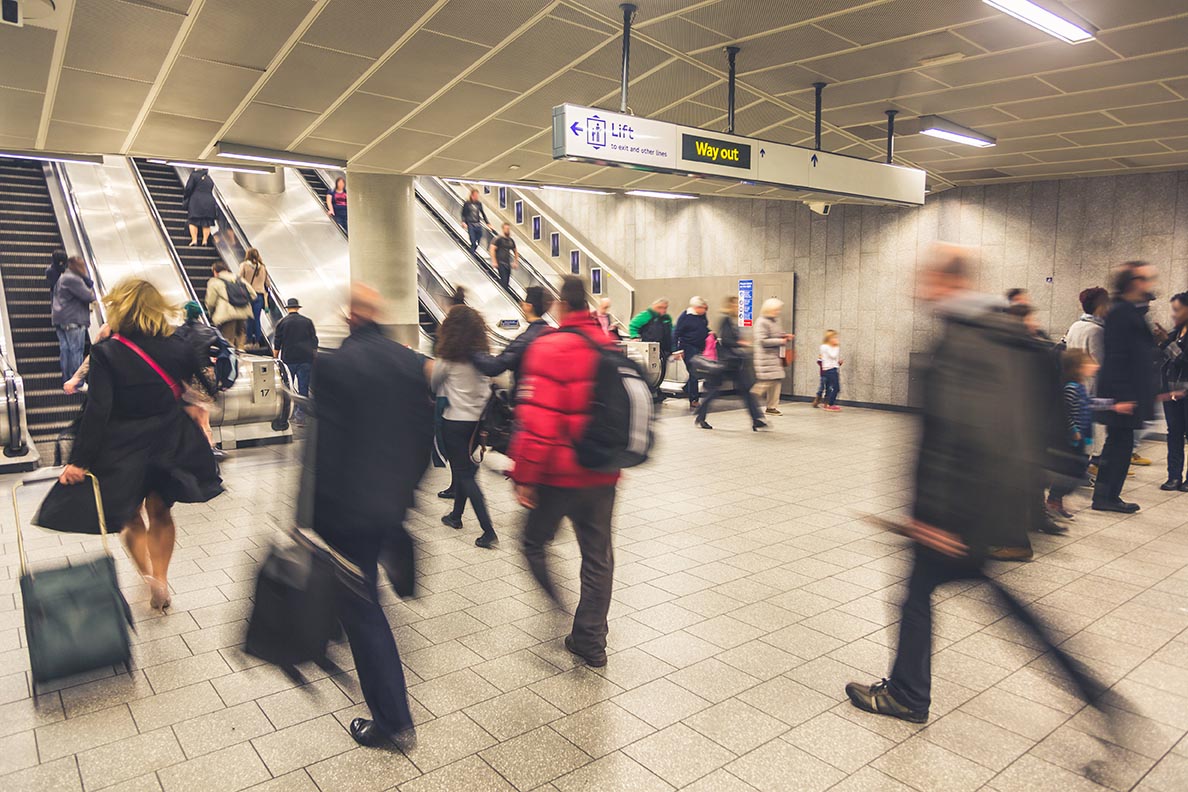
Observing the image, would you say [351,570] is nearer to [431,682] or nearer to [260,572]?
[260,572]

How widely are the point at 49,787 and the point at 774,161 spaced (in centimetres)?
672

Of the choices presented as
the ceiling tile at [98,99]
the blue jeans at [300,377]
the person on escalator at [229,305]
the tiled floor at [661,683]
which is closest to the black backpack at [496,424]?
the tiled floor at [661,683]

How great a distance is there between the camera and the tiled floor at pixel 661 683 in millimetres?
Answer: 2684

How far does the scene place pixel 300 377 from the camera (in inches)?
381

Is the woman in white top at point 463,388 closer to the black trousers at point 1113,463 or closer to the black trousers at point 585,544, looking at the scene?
the black trousers at point 585,544

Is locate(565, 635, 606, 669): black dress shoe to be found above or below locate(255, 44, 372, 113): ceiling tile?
below

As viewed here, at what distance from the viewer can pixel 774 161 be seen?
23.1ft

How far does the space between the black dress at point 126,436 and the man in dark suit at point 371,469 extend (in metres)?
1.51

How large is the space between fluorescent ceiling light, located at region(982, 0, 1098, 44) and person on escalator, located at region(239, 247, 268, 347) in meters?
9.68

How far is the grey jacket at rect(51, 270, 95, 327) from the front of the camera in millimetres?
8633

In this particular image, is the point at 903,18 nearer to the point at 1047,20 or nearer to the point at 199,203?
the point at 1047,20

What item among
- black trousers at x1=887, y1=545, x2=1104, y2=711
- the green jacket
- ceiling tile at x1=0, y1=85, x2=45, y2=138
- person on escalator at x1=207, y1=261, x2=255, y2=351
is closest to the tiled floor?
black trousers at x1=887, y1=545, x2=1104, y2=711

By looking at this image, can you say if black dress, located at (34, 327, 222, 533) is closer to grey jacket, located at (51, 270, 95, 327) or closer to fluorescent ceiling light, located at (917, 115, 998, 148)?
grey jacket, located at (51, 270, 95, 327)

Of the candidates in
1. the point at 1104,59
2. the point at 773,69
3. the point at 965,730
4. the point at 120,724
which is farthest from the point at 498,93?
the point at 965,730
